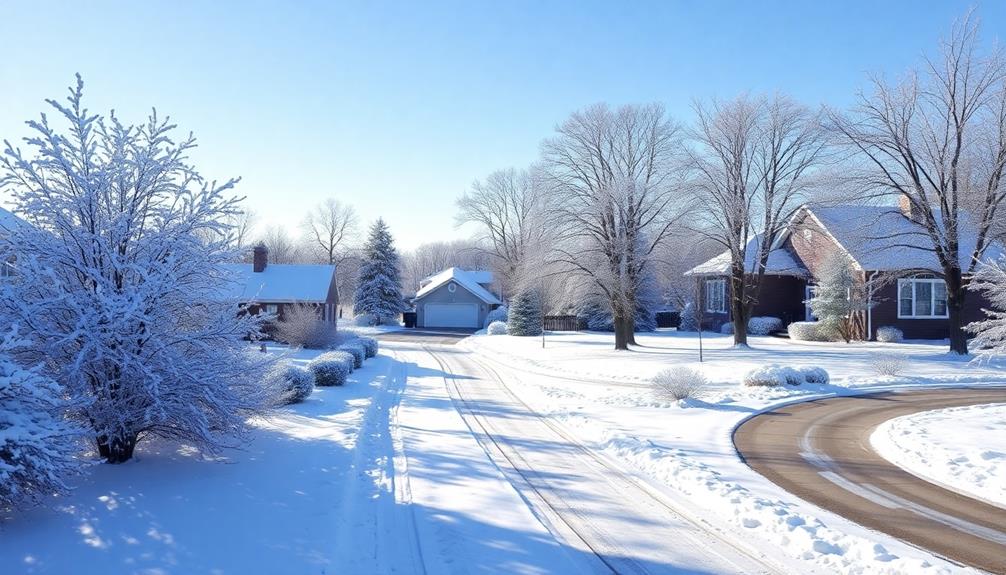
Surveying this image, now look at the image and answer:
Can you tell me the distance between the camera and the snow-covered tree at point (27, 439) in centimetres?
632

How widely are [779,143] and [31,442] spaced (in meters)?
28.6

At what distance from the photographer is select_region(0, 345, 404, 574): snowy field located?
5.96 metres

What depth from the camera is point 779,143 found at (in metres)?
28.3

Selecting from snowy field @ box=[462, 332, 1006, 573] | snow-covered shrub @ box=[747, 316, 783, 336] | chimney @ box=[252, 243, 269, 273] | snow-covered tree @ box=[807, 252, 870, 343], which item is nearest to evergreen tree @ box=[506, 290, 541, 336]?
snowy field @ box=[462, 332, 1006, 573]

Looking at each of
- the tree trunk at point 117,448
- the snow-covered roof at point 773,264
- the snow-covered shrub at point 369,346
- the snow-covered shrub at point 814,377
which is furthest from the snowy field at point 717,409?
the tree trunk at point 117,448

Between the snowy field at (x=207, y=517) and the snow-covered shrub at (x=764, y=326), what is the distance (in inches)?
1219

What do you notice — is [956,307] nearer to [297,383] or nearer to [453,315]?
[297,383]

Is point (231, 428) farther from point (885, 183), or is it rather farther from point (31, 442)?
point (885, 183)

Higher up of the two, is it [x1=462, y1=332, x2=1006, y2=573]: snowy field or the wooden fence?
the wooden fence

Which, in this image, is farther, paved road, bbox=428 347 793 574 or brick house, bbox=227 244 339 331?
brick house, bbox=227 244 339 331

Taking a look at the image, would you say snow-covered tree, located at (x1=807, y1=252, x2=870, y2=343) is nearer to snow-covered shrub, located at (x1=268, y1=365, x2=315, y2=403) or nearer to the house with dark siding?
the house with dark siding

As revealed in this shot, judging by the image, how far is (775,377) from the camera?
18.3 meters

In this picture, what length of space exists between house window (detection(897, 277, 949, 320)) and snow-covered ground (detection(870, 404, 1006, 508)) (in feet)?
61.3

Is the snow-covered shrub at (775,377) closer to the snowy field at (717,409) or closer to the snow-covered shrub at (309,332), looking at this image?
the snowy field at (717,409)
